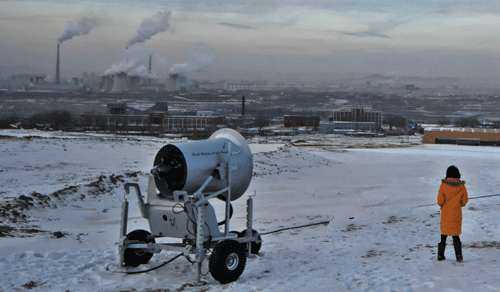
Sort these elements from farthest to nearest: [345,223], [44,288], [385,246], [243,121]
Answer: [243,121] < [345,223] < [385,246] < [44,288]

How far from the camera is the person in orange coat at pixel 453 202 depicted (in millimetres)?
7863

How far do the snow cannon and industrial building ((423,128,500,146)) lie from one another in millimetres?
57742

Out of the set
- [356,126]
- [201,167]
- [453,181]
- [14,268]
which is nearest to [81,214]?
[14,268]

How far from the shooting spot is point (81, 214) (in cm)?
1425

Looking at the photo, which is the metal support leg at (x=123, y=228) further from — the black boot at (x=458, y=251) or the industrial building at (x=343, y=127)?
the industrial building at (x=343, y=127)

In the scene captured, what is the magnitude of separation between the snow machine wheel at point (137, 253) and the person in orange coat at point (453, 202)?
13.9 ft

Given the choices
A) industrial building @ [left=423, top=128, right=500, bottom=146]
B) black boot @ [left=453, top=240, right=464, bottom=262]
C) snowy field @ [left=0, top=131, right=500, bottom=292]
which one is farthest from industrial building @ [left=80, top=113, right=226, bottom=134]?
black boot @ [left=453, top=240, right=464, bottom=262]

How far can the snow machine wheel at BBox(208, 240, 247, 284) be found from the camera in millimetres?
7348

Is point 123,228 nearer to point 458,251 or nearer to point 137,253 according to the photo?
point 137,253

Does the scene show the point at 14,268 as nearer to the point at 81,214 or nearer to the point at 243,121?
the point at 81,214

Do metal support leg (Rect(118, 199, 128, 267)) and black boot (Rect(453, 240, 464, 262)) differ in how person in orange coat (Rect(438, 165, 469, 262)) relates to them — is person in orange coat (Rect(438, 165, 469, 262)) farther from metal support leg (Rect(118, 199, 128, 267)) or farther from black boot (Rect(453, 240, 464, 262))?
metal support leg (Rect(118, 199, 128, 267))

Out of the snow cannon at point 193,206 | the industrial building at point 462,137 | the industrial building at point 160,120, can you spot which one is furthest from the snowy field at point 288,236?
the industrial building at point 160,120

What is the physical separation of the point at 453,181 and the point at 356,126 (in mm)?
93406

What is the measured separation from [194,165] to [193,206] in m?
0.59
